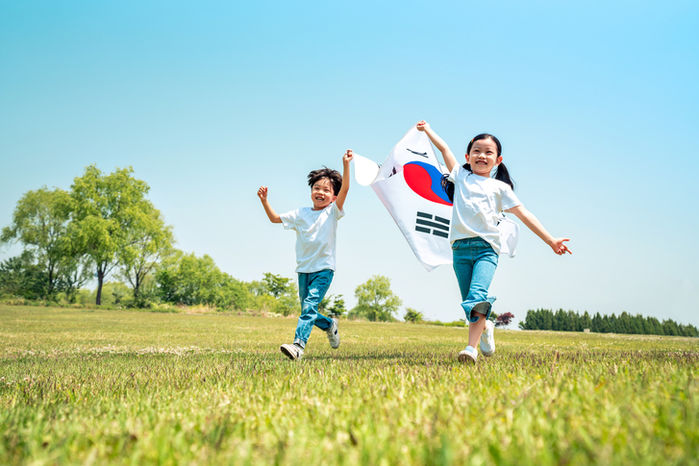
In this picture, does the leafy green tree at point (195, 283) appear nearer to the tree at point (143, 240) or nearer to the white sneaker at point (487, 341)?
the tree at point (143, 240)

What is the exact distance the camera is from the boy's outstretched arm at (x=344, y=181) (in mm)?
6061

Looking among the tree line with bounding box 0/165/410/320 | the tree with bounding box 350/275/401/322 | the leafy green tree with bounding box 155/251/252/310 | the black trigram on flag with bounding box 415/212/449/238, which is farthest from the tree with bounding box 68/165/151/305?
the black trigram on flag with bounding box 415/212/449/238

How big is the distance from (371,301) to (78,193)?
36645 millimetres

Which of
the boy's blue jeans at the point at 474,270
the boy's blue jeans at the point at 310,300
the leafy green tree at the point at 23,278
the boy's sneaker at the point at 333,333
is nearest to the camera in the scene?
the boy's blue jeans at the point at 474,270

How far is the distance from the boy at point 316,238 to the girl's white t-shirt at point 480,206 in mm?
1691

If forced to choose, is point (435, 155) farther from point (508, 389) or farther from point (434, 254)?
point (508, 389)

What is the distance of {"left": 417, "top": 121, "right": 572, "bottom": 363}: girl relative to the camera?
4.63 meters

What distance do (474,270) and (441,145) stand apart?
1891mm

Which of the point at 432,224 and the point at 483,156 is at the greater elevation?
the point at 483,156

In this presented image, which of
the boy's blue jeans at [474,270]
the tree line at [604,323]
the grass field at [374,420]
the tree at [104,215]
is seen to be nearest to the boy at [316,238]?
the boy's blue jeans at [474,270]

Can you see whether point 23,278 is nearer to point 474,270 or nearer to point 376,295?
point 376,295

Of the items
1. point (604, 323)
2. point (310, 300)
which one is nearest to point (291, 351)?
point (310, 300)

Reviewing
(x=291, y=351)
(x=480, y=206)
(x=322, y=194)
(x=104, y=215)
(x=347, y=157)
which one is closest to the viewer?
(x=480, y=206)

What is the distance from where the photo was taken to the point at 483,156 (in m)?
5.23
